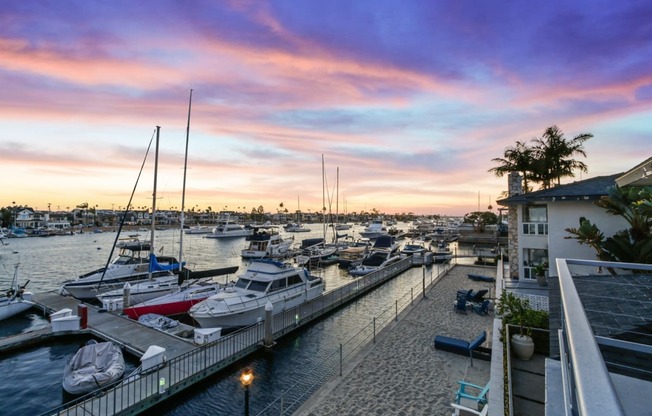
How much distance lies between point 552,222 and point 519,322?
1056 cm

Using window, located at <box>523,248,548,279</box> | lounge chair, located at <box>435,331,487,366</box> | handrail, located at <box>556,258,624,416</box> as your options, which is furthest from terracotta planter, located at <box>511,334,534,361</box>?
window, located at <box>523,248,548,279</box>

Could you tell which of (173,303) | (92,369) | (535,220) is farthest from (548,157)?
(92,369)

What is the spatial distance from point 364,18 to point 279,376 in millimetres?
16976

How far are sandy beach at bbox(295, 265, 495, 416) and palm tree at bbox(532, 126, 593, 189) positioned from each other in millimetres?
21698

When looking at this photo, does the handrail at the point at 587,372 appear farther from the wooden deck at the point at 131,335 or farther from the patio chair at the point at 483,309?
the patio chair at the point at 483,309

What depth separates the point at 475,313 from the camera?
19.2 meters

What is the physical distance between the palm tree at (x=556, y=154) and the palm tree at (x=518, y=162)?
0.71 metres

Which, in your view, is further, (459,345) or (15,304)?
(15,304)

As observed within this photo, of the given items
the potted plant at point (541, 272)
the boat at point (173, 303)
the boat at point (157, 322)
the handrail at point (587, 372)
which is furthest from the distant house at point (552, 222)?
the boat at point (173, 303)

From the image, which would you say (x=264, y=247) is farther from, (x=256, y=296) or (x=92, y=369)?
(x=92, y=369)

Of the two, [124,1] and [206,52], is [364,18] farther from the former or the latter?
[124,1]

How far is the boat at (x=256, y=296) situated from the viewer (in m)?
17.1

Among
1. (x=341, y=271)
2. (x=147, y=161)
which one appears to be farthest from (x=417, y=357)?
(x=341, y=271)

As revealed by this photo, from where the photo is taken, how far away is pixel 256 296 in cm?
1866
